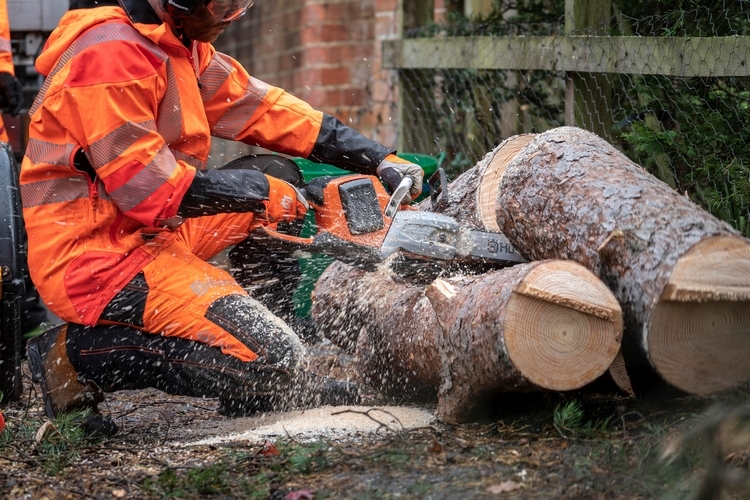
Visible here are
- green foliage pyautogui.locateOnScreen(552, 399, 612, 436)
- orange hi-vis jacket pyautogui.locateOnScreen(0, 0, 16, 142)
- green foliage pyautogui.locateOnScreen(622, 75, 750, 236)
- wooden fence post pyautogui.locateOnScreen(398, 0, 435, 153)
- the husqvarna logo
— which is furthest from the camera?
wooden fence post pyautogui.locateOnScreen(398, 0, 435, 153)

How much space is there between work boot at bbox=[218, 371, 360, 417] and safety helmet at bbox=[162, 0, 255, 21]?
136 cm

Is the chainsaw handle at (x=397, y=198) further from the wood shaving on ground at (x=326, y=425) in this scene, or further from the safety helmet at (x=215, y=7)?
the safety helmet at (x=215, y=7)

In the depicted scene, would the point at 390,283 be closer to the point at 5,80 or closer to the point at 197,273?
the point at 197,273

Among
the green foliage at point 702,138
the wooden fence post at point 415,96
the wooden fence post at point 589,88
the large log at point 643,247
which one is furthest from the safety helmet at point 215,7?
the wooden fence post at point 415,96

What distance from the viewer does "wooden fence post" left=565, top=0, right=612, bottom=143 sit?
4.52 metres

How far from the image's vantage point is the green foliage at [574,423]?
2758mm

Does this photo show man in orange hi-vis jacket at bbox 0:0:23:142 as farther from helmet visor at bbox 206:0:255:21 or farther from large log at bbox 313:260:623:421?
large log at bbox 313:260:623:421

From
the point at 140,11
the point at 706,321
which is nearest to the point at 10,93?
the point at 140,11

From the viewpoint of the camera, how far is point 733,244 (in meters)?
2.56

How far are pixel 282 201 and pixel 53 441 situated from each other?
1163 millimetres

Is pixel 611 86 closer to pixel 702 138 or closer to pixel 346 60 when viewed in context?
pixel 702 138

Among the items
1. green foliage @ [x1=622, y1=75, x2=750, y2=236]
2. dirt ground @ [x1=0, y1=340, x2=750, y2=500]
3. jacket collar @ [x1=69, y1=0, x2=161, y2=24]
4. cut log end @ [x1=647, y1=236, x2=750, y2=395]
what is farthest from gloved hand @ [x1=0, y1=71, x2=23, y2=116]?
cut log end @ [x1=647, y1=236, x2=750, y2=395]

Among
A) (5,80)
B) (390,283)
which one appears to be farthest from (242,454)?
(5,80)

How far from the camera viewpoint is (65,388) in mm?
3418
